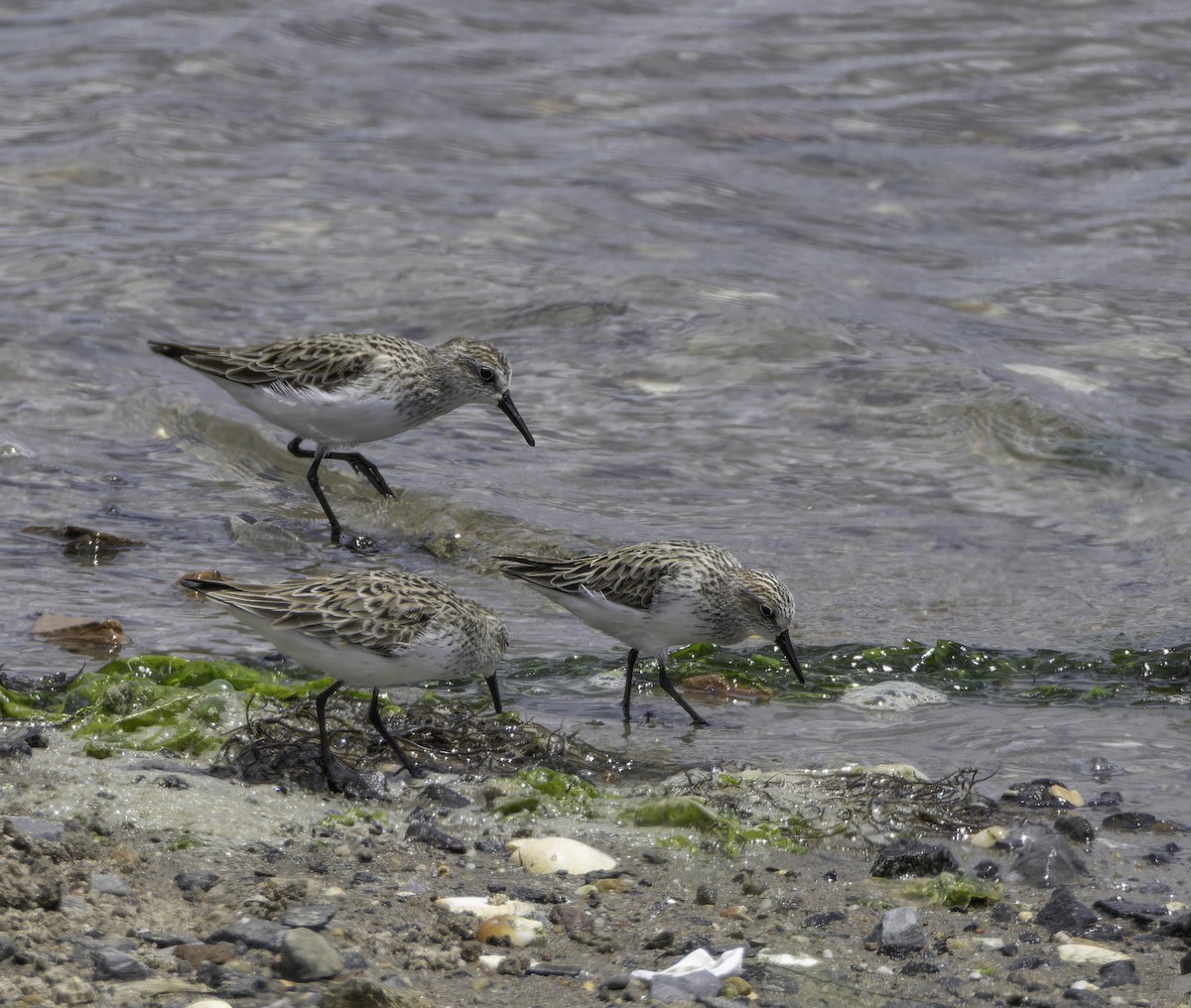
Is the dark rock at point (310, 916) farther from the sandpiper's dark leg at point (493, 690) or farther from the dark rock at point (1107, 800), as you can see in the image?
the dark rock at point (1107, 800)

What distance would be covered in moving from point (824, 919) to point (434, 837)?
1188 mm

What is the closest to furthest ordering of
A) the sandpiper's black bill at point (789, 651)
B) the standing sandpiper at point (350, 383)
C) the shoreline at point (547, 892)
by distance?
the shoreline at point (547, 892)
the sandpiper's black bill at point (789, 651)
the standing sandpiper at point (350, 383)

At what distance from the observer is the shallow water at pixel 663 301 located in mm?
8320

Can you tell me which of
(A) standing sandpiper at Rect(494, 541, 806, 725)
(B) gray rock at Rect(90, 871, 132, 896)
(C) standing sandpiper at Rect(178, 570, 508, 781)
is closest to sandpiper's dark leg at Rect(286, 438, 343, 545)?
(A) standing sandpiper at Rect(494, 541, 806, 725)

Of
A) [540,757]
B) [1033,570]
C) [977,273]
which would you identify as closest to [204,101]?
[977,273]

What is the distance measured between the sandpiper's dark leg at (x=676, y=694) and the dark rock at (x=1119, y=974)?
2562 mm

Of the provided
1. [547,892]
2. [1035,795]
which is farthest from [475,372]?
[547,892]

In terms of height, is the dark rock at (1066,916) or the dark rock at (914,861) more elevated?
the dark rock at (1066,916)

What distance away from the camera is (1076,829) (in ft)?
17.6

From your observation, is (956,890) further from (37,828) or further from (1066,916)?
(37,828)

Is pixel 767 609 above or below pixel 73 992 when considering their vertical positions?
below

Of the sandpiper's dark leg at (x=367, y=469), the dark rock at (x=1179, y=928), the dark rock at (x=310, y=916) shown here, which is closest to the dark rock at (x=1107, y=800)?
the dark rock at (x=1179, y=928)

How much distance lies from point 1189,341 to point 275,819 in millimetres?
8406

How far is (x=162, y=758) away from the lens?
5512 mm
